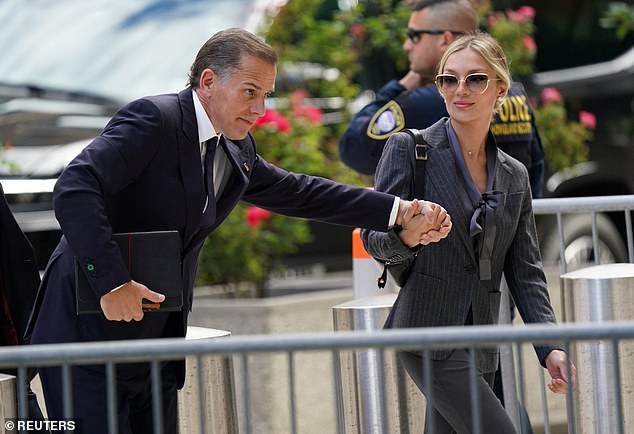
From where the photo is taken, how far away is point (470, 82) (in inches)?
163

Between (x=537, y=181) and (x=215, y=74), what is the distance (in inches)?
77.9

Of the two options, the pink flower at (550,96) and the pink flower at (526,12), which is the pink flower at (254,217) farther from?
the pink flower at (526,12)

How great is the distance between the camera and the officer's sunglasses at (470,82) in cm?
414

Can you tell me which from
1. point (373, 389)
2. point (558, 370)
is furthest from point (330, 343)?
point (373, 389)

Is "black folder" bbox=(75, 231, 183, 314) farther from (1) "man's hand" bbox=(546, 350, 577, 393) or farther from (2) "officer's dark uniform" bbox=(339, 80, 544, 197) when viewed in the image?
(2) "officer's dark uniform" bbox=(339, 80, 544, 197)

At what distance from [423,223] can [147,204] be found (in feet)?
2.66

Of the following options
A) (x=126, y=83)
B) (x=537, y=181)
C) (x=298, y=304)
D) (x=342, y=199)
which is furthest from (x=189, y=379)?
(x=126, y=83)

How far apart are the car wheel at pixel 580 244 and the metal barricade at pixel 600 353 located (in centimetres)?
365

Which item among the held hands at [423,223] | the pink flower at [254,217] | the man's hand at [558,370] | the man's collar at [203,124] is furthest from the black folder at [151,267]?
the pink flower at [254,217]

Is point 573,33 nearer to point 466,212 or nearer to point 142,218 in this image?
point 466,212

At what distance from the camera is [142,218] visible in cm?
379

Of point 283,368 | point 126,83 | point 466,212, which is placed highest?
point 126,83

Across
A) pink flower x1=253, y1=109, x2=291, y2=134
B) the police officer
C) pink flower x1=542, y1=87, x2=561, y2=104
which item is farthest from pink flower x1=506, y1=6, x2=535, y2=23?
the police officer

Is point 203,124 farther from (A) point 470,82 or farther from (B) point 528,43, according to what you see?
(B) point 528,43
